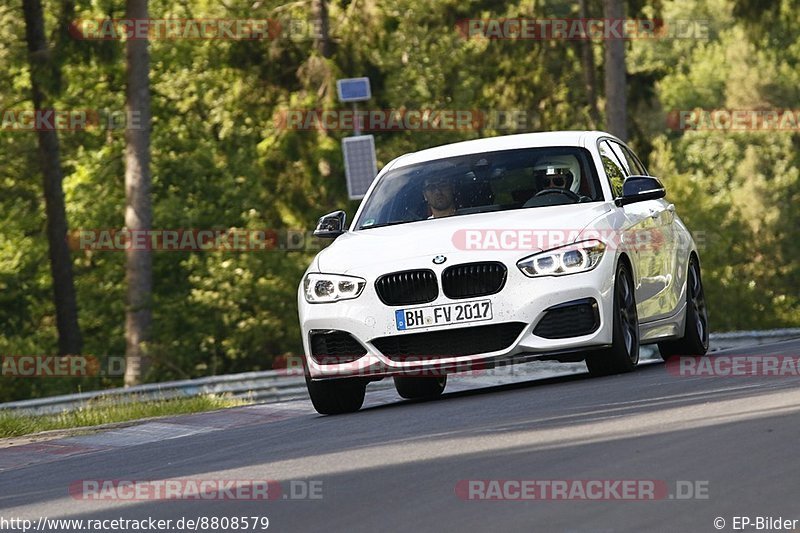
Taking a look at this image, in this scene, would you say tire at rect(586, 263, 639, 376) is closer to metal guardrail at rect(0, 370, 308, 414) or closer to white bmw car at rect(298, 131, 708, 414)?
white bmw car at rect(298, 131, 708, 414)

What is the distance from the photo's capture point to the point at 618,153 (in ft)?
46.6

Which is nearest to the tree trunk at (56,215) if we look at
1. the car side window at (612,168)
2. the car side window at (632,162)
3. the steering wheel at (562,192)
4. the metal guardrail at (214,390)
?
the metal guardrail at (214,390)

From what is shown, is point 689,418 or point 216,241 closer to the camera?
point 689,418

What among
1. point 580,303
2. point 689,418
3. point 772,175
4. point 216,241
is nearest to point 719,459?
point 689,418

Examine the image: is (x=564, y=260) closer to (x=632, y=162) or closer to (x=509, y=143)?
(x=509, y=143)

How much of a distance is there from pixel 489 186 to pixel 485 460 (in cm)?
476

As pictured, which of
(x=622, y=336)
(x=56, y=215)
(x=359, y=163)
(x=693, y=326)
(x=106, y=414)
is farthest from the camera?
(x=56, y=215)

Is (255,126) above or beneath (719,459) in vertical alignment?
beneath

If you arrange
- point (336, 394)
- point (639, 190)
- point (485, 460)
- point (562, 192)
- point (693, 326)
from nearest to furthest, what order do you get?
point (485, 460)
point (336, 394)
point (639, 190)
point (562, 192)
point (693, 326)

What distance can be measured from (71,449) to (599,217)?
3979 mm

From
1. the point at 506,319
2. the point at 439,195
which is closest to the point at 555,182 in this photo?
the point at 439,195

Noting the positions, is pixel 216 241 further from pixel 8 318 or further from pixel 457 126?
pixel 457 126

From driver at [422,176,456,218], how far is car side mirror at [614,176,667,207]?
4.00ft

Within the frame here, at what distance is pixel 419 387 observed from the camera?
1396 cm
